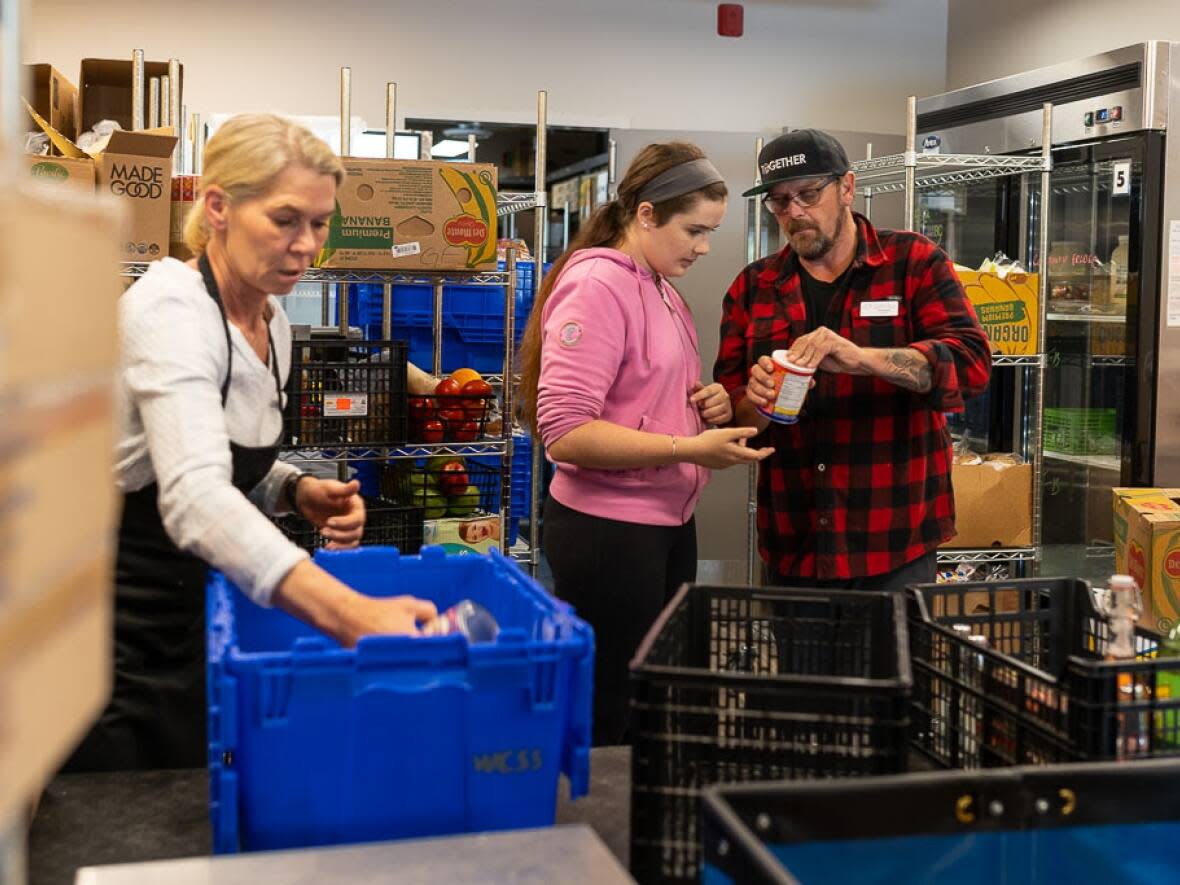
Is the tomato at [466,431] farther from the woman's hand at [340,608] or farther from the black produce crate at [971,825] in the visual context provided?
the black produce crate at [971,825]

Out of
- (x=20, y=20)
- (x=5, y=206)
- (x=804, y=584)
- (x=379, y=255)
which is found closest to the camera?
(x=5, y=206)

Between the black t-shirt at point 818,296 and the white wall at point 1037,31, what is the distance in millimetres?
3136

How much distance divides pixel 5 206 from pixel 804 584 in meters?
2.41

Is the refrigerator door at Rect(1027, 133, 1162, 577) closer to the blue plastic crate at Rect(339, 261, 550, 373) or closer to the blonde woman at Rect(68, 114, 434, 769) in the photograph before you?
the blue plastic crate at Rect(339, 261, 550, 373)

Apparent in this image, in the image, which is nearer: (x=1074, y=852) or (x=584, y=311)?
(x=1074, y=852)

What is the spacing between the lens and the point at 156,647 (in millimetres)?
1796

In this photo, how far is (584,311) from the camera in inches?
102

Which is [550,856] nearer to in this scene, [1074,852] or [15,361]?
[1074,852]

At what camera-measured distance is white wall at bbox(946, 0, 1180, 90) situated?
206 inches

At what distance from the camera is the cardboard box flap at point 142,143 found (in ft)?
11.4

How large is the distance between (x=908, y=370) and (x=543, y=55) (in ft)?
14.0

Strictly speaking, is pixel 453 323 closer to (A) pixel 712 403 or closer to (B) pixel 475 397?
(B) pixel 475 397

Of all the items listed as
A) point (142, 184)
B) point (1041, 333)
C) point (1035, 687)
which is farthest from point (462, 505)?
point (1035, 687)

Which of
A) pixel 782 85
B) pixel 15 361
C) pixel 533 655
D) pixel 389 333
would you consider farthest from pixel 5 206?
pixel 782 85
